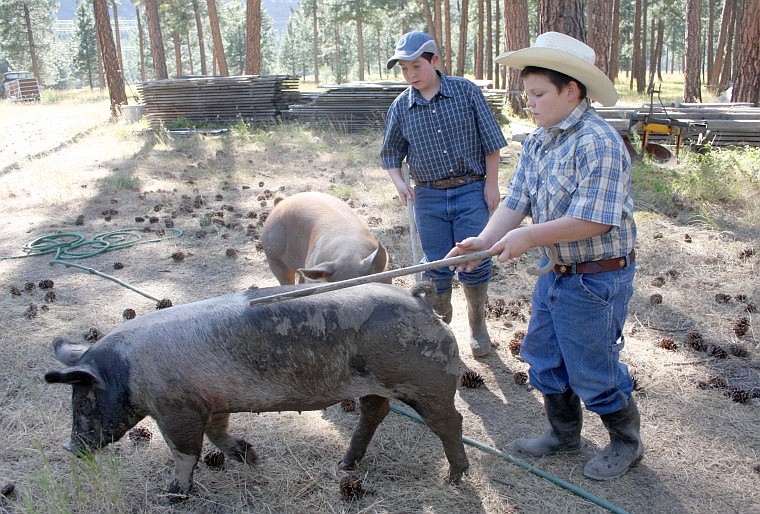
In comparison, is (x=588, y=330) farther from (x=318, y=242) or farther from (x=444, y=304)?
(x=318, y=242)

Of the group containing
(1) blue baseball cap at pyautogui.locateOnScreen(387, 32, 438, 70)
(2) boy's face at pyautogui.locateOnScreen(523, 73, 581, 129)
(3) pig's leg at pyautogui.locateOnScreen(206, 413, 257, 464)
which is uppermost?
(1) blue baseball cap at pyautogui.locateOnScreen(387, 32, 438, 70)

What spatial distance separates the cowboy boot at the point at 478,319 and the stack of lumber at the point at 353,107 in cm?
1157

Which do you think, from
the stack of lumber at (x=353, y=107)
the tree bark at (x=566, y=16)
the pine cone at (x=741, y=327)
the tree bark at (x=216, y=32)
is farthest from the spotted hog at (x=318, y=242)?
the tree bark at (x=216, y=32)

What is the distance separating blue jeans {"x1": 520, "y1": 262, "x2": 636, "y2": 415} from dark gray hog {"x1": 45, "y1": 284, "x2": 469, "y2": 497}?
0.66 m

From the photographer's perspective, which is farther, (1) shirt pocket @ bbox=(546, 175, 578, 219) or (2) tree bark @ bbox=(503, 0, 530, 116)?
(2) tree bark @ bbox=(503, 0, 530, 116)

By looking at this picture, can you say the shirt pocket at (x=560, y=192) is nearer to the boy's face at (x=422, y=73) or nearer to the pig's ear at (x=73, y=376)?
the boy's face at (x=422, y=73)

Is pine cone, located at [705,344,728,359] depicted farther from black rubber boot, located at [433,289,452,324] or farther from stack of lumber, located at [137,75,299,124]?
stack of lumber, located at [137,75,299,124]

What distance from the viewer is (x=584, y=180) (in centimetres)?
304

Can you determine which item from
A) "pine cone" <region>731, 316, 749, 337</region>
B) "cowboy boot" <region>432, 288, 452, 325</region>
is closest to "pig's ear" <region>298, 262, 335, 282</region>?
"cowboy boot" <region>432, 288, 452, 325</region>

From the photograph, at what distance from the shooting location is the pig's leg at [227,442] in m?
3.68

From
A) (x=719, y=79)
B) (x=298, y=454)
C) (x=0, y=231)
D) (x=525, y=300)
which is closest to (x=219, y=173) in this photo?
(x=0, y=231)

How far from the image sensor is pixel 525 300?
20.8 feet

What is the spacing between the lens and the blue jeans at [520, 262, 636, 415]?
329cm

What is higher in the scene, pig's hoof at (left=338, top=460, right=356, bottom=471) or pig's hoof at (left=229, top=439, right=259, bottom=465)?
pig's hoof at (left=229, top=439, right=259, bottom=465)
